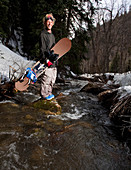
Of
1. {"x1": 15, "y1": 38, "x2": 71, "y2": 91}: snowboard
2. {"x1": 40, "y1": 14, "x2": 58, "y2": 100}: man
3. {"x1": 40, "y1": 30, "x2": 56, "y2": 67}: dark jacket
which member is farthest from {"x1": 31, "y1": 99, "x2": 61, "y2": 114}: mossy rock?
{"x1": 40, "y1": 30, "x2": 56, "y2": 67}: dark jacket

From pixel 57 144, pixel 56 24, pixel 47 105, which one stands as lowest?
pixel 57 144

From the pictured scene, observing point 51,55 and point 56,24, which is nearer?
point 51,55

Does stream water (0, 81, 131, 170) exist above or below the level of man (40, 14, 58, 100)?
below

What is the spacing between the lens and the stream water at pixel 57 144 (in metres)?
1.52

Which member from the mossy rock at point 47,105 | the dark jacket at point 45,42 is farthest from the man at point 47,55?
the mossy rock at point 47,105

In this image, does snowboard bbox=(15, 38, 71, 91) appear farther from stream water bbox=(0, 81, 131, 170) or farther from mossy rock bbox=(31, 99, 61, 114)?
stream water bbox=(0, 81, 131, 170)

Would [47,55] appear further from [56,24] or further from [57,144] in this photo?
[56,24]

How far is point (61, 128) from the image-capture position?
235 cm

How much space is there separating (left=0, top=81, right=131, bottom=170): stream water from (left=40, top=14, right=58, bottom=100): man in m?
0.84

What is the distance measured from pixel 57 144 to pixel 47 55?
81.6 inches

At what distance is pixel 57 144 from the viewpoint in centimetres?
187

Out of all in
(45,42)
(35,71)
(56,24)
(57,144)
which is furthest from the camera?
(56,24)

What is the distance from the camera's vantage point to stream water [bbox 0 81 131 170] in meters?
1.52

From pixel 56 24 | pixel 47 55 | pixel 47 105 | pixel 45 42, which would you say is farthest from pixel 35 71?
pixel 56 24
